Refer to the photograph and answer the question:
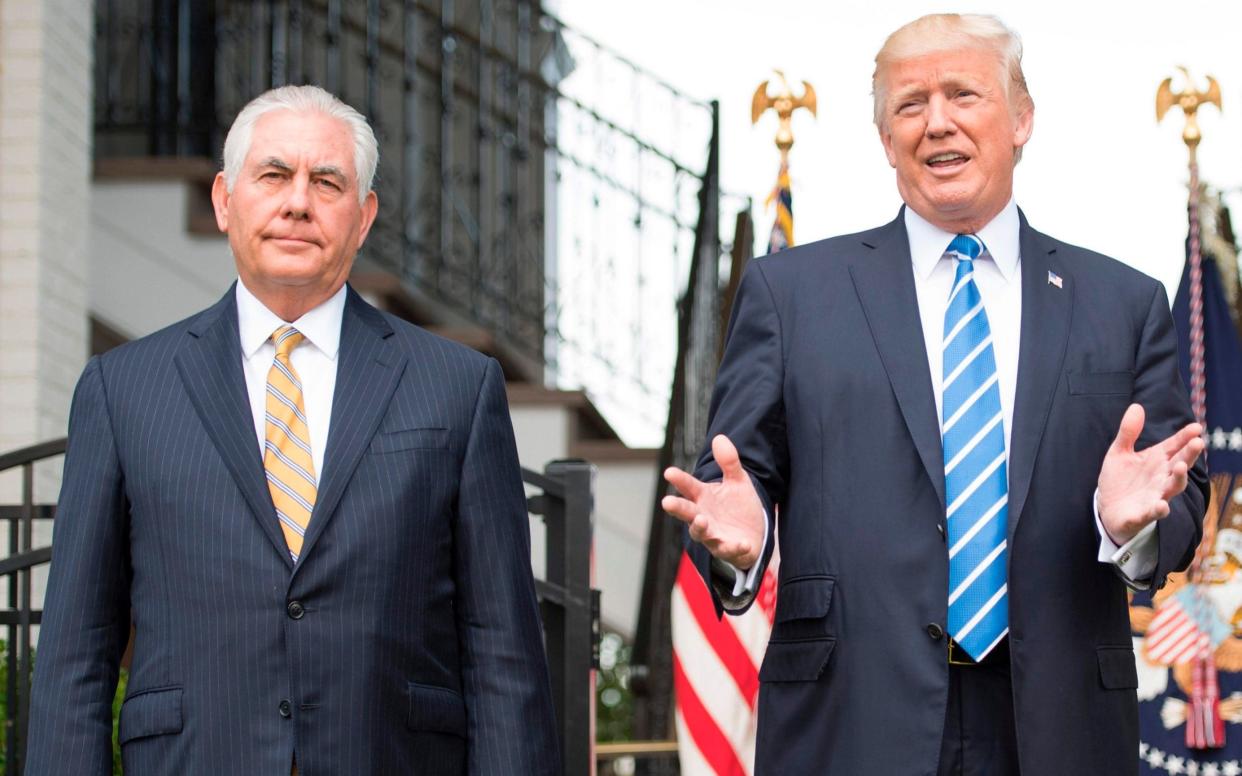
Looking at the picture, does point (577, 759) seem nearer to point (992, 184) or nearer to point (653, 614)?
point (992, 184)

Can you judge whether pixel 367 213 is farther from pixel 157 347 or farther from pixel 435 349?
pixel 157 347

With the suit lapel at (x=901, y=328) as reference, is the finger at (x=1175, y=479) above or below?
below

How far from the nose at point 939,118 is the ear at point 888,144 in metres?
A: 0.09

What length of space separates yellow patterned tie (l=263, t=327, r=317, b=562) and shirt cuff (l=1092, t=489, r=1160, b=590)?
4.16 feet

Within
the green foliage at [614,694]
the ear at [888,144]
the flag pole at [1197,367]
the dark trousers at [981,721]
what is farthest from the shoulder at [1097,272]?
the green foliage at [614,694]

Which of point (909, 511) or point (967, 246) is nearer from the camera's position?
point (909, 511)

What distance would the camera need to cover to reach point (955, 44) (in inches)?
124

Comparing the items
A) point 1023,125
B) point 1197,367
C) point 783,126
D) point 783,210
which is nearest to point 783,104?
point 783,126

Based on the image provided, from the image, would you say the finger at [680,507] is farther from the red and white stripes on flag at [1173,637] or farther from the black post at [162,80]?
the black post at [162,80]

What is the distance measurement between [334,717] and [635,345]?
599 centimetres

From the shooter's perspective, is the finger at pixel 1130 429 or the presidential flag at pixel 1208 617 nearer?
the finger at pixel 1130 429

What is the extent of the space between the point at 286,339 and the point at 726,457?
85 cm

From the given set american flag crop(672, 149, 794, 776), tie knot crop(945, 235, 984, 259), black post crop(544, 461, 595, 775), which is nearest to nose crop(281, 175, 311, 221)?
tie knot crop(945, 235, 984, 259)

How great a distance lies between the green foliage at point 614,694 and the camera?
7336 millimetres
